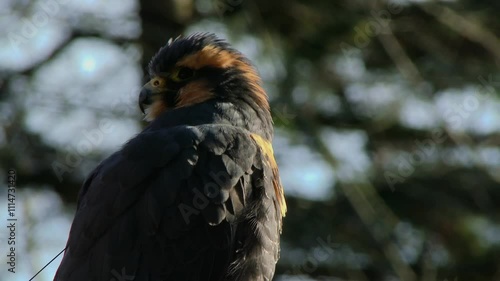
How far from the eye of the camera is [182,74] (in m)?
6.23

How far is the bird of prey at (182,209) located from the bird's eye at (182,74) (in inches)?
19.6

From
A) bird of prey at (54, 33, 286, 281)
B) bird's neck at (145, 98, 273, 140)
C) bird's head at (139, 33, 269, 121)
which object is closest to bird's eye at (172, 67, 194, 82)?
bird's head at (139, 33, 269, 121)

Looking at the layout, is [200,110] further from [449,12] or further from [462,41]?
[462,41]

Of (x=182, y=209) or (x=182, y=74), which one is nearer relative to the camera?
(x=182, y=209)

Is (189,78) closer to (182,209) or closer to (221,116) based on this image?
(221,116)

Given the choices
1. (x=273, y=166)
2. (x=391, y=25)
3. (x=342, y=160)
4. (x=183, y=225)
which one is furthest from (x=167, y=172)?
(x=391, y=25)
